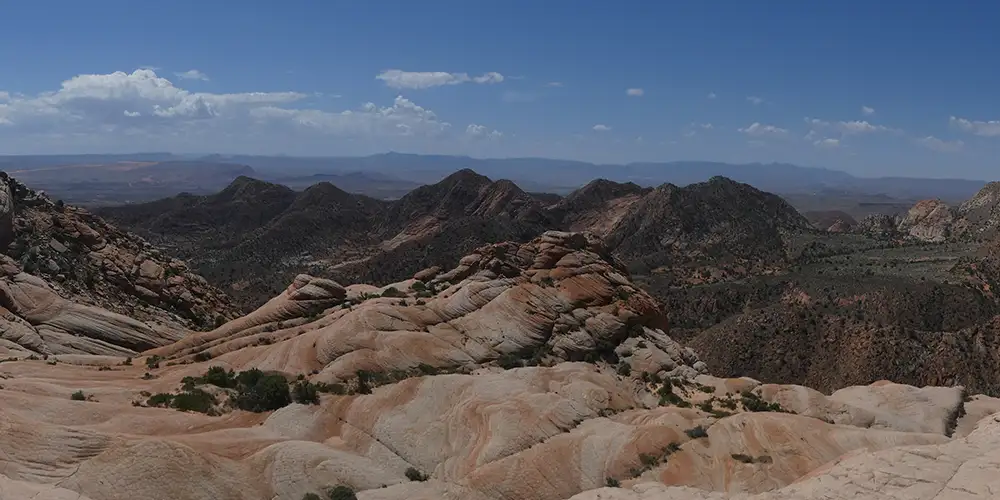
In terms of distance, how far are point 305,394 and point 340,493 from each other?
8.42 m

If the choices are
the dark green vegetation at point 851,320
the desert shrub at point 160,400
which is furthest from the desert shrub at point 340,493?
the dark green vegetation at point 851,320

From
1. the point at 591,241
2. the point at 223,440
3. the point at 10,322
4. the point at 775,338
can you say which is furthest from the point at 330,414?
the point at 775,338

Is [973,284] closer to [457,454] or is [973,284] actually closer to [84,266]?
[457,454]

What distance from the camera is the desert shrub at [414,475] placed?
29.1 metres

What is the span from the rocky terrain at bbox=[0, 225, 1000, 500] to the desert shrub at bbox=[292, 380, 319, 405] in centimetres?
13

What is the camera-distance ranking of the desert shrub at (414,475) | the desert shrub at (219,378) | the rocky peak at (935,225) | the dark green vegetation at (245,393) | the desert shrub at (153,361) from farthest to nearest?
Answer: the rocky peak at (935,225) → the desert shrub at (153,361) → the desert shrub at (219,378) → the dark green vegetation at (245,393) → the desert shrub at (414,475)

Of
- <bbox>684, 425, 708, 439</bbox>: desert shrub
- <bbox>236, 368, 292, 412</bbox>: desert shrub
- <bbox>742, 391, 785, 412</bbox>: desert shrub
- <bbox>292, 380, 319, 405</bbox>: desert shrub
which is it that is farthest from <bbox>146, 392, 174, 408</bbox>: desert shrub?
<bbox>742, 391, 785, 412</bbox>: desert shrub

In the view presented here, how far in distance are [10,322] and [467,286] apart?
3085 cm

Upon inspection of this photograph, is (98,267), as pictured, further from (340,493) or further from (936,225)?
(936,225)

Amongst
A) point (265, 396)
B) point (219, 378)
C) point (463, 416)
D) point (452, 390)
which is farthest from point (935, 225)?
point (219, 378)

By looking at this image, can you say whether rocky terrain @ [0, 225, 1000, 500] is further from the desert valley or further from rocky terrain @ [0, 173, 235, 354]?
rocky terrain @ [0, 173, 235, 354]

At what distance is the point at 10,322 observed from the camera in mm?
41531

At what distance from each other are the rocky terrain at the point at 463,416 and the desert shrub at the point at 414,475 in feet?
0.23

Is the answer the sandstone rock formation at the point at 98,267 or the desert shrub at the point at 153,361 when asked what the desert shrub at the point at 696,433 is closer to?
the desert shrub at the point at 153,361
